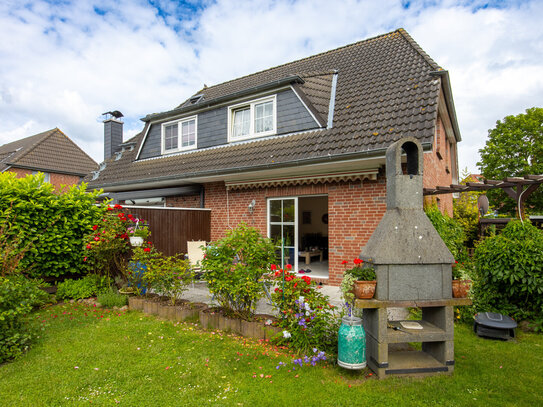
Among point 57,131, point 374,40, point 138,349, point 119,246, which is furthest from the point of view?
point 57,131

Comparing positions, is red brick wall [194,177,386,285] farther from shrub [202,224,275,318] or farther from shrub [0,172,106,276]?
shrub [0,172,106,276]

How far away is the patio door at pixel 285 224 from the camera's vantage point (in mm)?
8523

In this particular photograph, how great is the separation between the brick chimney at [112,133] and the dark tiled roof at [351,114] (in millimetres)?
2945

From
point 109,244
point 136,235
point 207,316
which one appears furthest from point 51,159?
point 207,316

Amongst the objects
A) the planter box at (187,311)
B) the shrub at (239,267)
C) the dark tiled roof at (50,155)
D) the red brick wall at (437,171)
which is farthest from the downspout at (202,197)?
the dark tiled roof at (50,155)

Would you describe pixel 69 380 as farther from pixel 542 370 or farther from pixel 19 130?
pixel 19 130

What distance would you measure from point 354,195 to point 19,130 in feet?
127

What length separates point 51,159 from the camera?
23.2 metres

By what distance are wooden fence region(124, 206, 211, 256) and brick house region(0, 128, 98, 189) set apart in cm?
1564

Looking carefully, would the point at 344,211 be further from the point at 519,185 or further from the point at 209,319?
the point at 209,319

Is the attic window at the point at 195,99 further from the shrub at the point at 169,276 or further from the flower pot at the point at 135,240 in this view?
the shrub at the point at 169,276

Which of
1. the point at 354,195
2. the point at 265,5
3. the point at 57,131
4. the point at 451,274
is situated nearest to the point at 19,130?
the point at 57,131

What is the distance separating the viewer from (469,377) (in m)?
3.47

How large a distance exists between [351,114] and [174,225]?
18.2ft
